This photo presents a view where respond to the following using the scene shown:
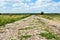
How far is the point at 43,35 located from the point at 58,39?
1940 mm

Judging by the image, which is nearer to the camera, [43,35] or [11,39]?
[11,39]

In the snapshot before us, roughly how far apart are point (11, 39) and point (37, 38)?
2.94 metres

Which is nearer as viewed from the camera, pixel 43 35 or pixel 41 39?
pixel 41 39

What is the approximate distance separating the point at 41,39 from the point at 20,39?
2354 millimetres

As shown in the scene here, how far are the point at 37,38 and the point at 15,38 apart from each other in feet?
8.57

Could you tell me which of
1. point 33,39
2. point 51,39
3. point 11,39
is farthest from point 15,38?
point 51,39

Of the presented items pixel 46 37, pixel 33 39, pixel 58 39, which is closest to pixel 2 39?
pixel 33 39

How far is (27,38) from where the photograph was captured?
Answer: 900 inches

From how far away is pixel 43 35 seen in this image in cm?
2425

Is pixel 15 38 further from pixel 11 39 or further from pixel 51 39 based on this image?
pixel 51 39

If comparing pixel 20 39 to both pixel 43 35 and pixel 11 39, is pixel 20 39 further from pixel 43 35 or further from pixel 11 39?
pixel 43 35

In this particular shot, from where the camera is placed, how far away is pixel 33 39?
22219 mm

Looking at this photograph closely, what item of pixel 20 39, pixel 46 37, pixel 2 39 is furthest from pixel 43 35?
pixel 2 39

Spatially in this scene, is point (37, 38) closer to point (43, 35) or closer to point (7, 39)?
point (43, 35)
